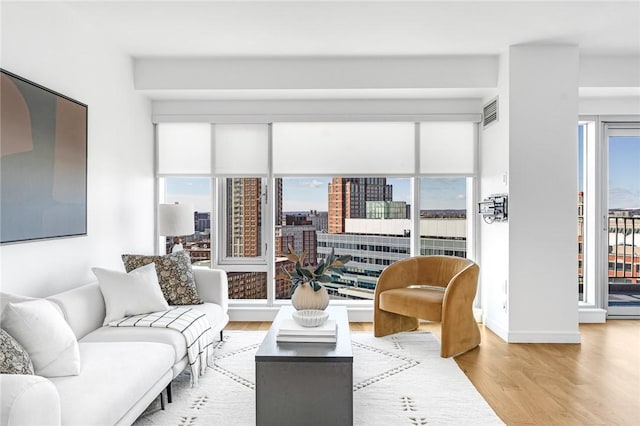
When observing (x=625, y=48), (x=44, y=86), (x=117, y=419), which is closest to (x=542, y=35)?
(x=625, y=48)

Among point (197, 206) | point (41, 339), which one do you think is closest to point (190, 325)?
point (41, 339)

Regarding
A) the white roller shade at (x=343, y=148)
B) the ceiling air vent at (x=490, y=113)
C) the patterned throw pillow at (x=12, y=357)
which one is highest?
the ceiling air vent at (x=490, y=113)

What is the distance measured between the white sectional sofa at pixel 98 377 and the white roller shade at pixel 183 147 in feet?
6.57

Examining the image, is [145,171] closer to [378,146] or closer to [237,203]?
[237,203]

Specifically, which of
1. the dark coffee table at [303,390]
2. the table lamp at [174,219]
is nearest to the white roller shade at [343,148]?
the table lamp at [174,219]

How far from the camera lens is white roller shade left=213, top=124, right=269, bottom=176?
16.3 ft

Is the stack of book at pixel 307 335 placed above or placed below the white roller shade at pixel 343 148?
below

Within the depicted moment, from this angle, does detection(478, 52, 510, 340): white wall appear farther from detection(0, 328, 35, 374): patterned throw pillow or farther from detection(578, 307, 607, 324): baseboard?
detection(0, 328, 35, 374): patterned throw pillow

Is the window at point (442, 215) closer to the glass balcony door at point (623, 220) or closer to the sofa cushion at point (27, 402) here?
the glass balcony door at point (623, 220)

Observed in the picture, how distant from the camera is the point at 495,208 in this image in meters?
4.29

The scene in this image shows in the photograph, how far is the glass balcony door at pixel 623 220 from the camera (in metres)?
5.05

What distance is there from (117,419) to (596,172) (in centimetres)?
519

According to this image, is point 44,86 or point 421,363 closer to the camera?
point 44,86

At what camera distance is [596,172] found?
498 centimetres
